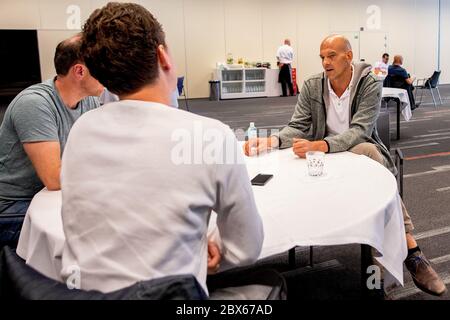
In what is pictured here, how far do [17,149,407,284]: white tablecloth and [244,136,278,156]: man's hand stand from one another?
392 mm

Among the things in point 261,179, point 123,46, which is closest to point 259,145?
point 261,179

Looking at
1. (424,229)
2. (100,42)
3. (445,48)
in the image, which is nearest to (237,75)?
(445,48)

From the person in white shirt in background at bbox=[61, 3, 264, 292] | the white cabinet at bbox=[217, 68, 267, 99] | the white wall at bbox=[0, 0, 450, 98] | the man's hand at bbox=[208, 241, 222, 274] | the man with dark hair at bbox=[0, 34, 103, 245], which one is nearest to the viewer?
the person in white shirt in background at bbox=[61, 3, 264, 292]

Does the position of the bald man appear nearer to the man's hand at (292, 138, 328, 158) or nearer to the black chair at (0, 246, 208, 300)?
the man's hand at (292, 138, 328, 158)

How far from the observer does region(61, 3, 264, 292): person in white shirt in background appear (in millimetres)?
842

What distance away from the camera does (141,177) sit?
0.85 m

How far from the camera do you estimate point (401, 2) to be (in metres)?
14.5

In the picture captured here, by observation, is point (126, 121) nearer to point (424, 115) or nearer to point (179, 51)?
point (424, 115)

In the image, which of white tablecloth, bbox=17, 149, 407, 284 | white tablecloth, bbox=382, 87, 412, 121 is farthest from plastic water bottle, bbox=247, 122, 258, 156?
white tablecloth, bbox=382, 87, 412, 121

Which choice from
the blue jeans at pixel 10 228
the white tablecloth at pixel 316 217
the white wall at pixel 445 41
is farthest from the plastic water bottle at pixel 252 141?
the white wall at pixel 445 41

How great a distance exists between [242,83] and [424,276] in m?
10.8

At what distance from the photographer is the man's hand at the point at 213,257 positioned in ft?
3.39

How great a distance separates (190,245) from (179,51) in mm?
11924

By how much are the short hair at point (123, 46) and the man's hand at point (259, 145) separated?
1.15 meters
